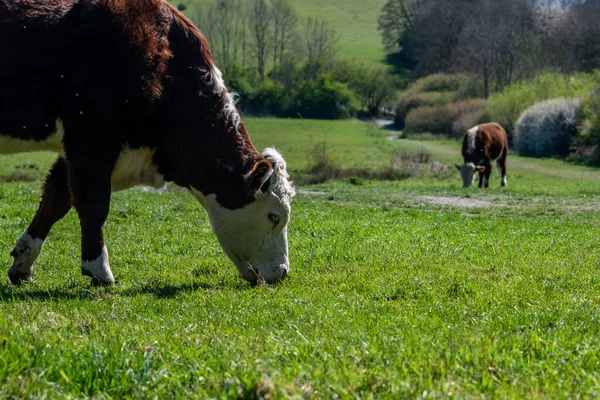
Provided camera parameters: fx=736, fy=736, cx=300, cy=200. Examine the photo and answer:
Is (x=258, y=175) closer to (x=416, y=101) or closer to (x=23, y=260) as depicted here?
(x=23, y=260)

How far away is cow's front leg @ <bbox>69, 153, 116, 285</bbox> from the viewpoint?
7438 millimetres

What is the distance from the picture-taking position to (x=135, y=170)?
7.95 m

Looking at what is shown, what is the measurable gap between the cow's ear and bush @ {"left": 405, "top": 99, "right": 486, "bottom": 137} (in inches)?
2509

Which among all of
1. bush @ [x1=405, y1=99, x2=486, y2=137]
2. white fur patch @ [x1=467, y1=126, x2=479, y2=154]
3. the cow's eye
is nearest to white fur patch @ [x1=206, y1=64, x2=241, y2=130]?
the cow's eye

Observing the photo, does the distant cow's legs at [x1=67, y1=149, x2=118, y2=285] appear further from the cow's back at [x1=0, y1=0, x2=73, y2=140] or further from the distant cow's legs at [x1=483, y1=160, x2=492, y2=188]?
the distant cow's legs at [x1=483, y1=160, x2=492, y2=188]

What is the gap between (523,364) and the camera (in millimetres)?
4016

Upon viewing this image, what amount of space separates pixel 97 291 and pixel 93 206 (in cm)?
90

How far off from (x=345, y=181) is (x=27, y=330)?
28960 millimetres

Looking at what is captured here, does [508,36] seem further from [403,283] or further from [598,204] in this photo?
[403,283]

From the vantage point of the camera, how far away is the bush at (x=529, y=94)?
60.3 m

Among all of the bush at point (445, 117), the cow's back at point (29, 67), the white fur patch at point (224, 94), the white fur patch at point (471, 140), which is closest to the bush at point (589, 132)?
the bush at point (445, 117)

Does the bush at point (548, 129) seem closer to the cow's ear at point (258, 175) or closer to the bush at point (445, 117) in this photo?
the bush at point (445, 117)

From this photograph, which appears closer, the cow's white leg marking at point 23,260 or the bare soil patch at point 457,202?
the cow's white leg marking at point 23,260

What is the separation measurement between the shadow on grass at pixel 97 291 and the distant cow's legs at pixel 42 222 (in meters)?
0.28
